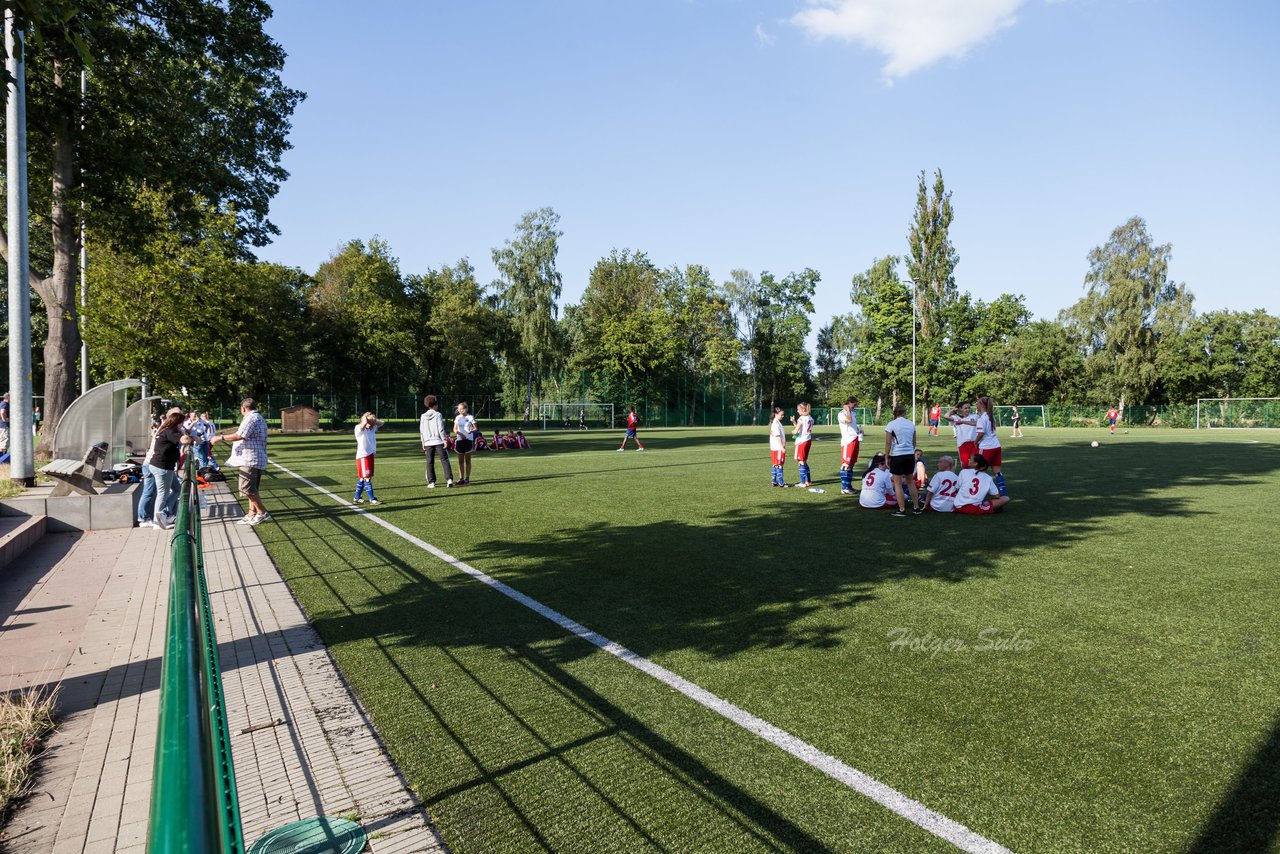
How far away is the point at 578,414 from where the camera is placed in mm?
57594

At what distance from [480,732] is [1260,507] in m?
13.8

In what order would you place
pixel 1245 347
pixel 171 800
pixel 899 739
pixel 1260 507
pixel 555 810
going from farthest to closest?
pixel 1245 347
pixel 1260 507
pixel 899 739
pixel 555 810
pixel 171 800

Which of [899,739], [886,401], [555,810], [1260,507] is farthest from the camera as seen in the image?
[886,401]

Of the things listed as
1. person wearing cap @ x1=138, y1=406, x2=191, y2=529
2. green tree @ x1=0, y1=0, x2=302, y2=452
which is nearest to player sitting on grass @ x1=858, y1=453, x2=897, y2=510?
person wearing cap @ x1=138, y1=406, x2=191, y2=529

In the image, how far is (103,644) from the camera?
5387mm

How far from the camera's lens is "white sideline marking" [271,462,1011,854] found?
290cm

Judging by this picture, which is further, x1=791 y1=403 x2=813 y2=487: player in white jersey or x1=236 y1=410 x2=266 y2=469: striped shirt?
x1=791 y1=403 x2=813 y2=487: player in white jersey

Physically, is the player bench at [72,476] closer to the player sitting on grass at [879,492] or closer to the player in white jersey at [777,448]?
the player in white jersey at [777,448]

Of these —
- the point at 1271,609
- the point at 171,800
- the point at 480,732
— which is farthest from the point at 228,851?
the point at 1271,609

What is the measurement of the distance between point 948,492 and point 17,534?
42.1 ft

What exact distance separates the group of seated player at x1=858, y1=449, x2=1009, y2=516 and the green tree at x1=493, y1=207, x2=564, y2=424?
4776 cm

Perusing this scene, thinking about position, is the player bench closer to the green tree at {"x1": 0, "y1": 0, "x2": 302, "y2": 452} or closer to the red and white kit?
the green tree at {"x1": 0, "y1": 0, "x2": 302, "y2": 452}

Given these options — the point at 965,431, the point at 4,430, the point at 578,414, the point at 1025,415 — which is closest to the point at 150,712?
the point at 965,431

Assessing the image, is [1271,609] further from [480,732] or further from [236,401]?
[236,401]
